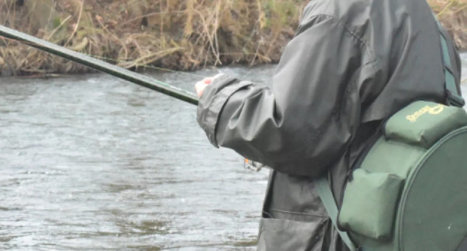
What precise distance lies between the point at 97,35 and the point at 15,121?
5.74 metres

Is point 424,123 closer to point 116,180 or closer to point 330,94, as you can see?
point 330,94

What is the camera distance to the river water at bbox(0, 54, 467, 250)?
5.97 metres

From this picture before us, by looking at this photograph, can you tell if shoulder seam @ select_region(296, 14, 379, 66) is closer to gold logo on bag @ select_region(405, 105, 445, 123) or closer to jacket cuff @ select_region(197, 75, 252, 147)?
gold logo on bag @ select_region(405, 105, 445, 123)

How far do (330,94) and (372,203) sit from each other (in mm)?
285

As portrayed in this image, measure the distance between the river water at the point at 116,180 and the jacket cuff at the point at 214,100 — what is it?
10.7 feet

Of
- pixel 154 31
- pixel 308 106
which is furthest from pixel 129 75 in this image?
pixel 154 31

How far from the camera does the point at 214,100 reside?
2461 millimetres

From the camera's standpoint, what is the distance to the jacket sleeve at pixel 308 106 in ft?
7.50

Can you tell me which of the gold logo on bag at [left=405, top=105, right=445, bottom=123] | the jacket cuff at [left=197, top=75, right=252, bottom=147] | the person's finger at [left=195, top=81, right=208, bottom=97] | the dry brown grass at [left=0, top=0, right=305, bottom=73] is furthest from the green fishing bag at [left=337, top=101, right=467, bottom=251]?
the dry brown grass at [left=0, top=0, right=305, bottom=73]

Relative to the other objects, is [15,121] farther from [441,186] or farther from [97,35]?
[441,186]

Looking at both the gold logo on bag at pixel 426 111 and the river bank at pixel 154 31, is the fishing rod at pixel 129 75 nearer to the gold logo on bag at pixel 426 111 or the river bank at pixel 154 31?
the gold logo on bag at pixel 426 111

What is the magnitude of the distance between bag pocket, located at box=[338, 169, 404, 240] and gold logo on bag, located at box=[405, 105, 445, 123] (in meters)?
0.15

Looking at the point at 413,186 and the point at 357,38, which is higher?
the point at 357,38

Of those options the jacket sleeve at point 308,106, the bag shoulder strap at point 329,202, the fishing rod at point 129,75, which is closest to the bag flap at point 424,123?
the jacket sleeve at point 308,106
